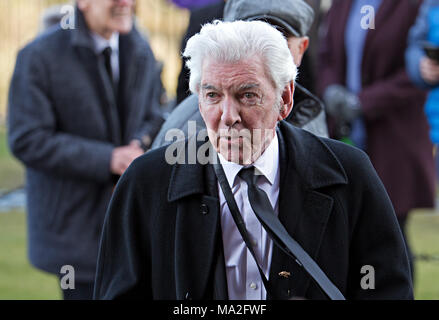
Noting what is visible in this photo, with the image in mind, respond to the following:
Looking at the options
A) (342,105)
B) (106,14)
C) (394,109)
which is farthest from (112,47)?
(394,109)

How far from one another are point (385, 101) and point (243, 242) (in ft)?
9.83

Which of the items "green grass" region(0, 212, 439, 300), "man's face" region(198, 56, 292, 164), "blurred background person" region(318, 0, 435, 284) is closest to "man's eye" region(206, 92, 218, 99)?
"man's face" region(198, 56, 292, 164)

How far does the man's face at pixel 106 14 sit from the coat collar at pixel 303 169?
202 centimetres

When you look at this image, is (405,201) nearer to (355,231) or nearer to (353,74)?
(353,74)

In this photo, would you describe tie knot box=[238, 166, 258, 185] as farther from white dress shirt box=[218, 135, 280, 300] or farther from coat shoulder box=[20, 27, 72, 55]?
coat shoulder box=[20, 27, 72, 55]

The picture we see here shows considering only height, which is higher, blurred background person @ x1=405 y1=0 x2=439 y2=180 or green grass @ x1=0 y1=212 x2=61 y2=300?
blurred background person @ x1=405 y1=0 x2=439 y2=180

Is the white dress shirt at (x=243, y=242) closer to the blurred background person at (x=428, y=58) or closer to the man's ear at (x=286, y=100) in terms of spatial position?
the man's ear at (x=286, y=100)

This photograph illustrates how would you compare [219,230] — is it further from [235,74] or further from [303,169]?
[235,74]

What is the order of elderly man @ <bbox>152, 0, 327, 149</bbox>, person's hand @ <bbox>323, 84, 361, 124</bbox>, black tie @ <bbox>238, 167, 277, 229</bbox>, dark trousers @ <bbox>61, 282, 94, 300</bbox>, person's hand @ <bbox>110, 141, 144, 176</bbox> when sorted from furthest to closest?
person's hand @ <bbox>323, 84, 361, 124</bbox>
person's hand @ <bbox>110, 141, 144, 176</bbox>
dark trousers @ <bbox>61, 282, 94, 300</bbox>
elderly man @ <bbox>152, 0, 327, 149</bbox>
black tie @ <bbox>238, 167, 277, 229</bbox>

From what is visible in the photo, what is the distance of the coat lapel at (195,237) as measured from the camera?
220 centimetres

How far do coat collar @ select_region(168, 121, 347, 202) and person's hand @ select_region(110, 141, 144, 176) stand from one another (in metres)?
1.88

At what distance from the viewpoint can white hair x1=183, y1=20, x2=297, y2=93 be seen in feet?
6.82

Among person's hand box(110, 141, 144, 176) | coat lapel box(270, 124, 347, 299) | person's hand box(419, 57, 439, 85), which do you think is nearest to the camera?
coat lapel box(270, 124, 347, 299)

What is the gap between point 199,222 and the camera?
2227mm
